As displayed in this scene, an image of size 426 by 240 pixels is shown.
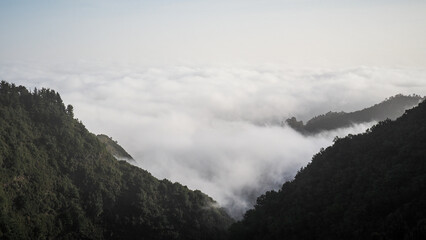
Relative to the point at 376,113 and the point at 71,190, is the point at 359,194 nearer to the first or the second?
the point at 71,190

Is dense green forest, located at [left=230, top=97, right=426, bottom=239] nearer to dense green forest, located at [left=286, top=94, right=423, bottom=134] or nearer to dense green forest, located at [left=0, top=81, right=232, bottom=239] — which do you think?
dense green forest, located at [left=0, top=81, right=232, bottom=239]

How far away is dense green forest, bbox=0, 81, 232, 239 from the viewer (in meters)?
61.8

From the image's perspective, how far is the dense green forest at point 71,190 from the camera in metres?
61.8

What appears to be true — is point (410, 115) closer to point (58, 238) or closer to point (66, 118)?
point (58, 238)

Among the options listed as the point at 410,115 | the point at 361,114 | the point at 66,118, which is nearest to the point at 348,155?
the point at 410,115

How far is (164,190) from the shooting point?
284 ft

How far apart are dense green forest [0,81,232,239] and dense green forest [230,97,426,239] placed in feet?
80.4

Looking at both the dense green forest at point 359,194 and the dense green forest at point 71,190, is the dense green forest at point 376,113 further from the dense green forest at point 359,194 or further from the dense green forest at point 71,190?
the dense green forest at point 359,194

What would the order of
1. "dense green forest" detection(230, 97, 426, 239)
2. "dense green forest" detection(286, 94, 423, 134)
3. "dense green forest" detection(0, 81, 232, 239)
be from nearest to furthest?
"dense green forest" detection(230, 97, 426, 239) → "dense green forest" detection(0, 81, 232, 239) → "dense green forest" detection(286, 94, 423, 134)

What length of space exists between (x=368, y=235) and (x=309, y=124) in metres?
121

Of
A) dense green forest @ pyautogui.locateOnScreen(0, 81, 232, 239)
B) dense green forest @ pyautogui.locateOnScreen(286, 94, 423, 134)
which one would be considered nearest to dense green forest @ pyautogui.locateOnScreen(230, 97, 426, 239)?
dense green forest @ pyautogui.locateOnScreen(0, 81, 232, 239)

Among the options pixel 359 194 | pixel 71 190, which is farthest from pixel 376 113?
pixel 71 190

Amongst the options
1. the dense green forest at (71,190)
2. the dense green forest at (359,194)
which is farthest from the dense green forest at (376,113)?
the dense green forest at (359,194)

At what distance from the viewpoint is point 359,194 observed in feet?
139
